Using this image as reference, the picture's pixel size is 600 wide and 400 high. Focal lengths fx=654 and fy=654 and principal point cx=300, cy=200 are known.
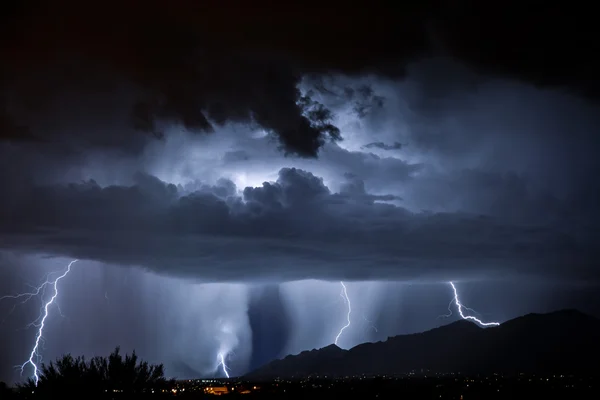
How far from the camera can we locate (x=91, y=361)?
45.0 m

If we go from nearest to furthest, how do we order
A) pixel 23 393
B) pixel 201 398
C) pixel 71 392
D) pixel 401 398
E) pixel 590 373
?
pixel 71 392, pixel 23 393, pixel 201 398, pixel 401 398, pixel 590 373

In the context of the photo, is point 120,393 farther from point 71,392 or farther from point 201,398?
point 201,398

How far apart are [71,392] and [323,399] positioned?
1555 inches

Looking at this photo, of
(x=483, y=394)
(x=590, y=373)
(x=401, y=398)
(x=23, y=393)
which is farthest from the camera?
(x=590, y=373)

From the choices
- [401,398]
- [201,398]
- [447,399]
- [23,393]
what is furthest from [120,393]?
[447,399]

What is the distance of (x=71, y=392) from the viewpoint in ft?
132

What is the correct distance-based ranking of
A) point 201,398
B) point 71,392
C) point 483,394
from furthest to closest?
point 483,394
point 201,398
point 71,392

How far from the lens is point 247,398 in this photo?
74.8m

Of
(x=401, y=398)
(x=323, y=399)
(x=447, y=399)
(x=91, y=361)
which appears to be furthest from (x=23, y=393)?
(x=447, y=399)

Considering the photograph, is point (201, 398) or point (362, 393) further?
point (362, 393)

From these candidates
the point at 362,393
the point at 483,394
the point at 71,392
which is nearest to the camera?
the point at 71,392

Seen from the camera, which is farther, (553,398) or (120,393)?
(553,398)

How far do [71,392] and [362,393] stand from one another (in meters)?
53.6

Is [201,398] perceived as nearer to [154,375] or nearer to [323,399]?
[323,399]
